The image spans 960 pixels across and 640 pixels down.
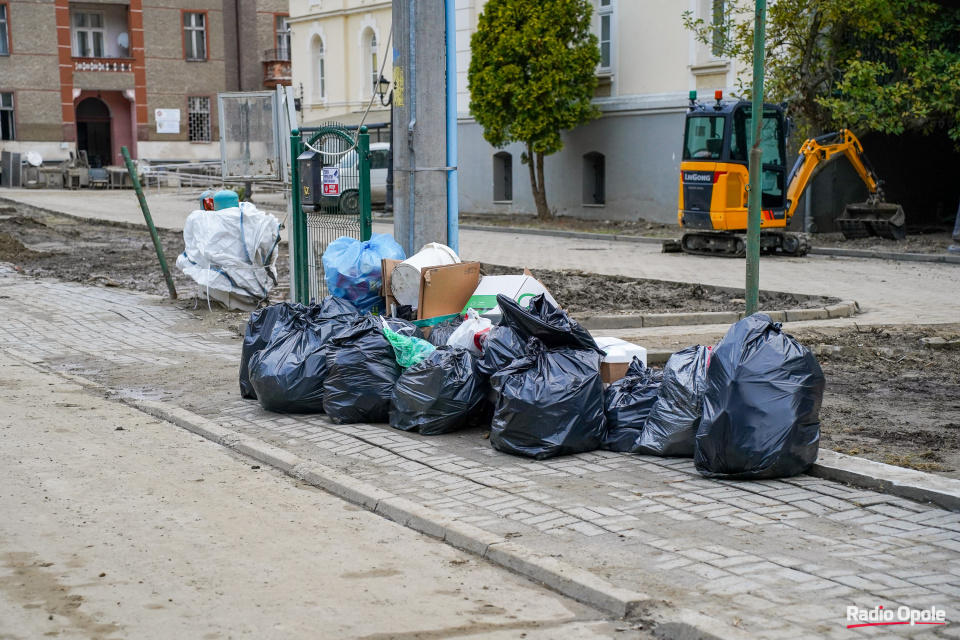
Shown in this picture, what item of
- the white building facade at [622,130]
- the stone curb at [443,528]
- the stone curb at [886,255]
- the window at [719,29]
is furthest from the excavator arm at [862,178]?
the stone curb at [443,528]

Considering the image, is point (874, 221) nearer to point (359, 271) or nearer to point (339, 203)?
point (339, 203)

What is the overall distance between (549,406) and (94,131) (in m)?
49.6

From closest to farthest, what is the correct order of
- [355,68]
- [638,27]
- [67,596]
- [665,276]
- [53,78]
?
[67,596] → [665,276] → [638,27] → [355,68] → [53,78]

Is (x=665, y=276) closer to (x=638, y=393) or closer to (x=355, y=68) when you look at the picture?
(x=638, y=393)

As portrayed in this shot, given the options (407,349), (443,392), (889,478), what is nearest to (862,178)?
(407,349)

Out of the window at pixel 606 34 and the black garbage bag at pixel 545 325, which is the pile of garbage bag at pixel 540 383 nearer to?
the black garbage bag at pixel 545 325

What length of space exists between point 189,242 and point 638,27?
55.8 feet

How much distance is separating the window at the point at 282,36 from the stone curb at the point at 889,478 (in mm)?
49496

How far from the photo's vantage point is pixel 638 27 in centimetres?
2639

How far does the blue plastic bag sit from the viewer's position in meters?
8.79

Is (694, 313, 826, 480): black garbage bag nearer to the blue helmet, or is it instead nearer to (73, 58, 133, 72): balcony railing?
the blue helmet

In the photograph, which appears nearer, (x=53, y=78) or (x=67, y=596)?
(x=67, y=596)

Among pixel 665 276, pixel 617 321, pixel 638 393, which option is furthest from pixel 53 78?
pixel 638 393

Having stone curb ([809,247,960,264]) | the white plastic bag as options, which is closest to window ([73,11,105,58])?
stone curb ([809,247,960,264])
